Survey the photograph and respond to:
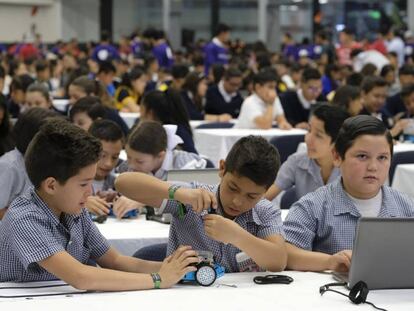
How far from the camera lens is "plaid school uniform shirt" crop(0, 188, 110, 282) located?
103 inches

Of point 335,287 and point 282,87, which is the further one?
point 282,87

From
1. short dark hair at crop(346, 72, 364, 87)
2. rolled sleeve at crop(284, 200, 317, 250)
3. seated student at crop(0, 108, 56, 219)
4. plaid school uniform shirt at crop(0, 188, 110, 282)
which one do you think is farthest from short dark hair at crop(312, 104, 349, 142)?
short dark hair at crop(346, 72, 364, 87)

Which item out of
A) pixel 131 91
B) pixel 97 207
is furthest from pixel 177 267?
pixel 131 91

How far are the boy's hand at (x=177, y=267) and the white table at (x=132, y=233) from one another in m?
1.03

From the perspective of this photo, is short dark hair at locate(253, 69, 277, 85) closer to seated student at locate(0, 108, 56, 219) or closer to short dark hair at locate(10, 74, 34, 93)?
short dark hair at locate(10, 74, 34, 93)

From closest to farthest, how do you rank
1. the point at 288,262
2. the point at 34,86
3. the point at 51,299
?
the point at 51,299 < the point at 288,262 < the point at 34,86

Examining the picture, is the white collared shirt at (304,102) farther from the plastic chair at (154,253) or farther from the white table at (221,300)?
the white table at (221,300)

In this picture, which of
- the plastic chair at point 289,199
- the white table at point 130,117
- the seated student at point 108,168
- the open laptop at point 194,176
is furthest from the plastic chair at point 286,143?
the white table at point 130,117

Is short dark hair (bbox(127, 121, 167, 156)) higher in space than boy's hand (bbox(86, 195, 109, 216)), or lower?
higher

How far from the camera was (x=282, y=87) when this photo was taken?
11.6 metres

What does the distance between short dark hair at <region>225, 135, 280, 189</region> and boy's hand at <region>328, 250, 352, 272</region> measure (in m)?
0.33

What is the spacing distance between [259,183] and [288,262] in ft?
1.13

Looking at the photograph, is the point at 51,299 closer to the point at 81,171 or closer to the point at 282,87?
the point at 81,171

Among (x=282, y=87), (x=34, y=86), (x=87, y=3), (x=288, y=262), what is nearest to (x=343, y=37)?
(x=282, y=87)
